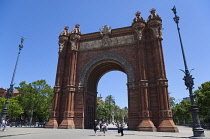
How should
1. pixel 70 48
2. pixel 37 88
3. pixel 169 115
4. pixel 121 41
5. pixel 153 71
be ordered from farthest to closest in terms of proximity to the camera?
pixel 37 88 < pixel 70 48 < pixel 121 41 < pixel 153 71 < pixel 169 115

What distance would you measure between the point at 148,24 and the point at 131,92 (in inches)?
414

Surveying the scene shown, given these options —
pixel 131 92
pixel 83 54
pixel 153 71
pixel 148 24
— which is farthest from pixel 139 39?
pixel 83 54

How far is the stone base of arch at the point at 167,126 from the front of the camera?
54.3 feet

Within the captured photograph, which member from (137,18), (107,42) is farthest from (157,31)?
(107,42)

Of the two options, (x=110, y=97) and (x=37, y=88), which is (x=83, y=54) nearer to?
(x=37, y=88)

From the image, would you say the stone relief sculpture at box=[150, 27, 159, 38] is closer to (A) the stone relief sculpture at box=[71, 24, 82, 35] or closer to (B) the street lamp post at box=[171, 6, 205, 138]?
(B) the street lamp post at box=[171, 6, 205, 138]

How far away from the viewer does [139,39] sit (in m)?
21.6

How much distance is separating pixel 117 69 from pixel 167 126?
41.0 ft

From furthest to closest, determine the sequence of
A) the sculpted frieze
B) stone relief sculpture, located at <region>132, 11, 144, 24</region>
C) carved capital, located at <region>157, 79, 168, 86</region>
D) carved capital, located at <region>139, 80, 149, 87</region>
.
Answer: the sculpted frieze < stone relief sculpture, located at <region>132, 11, 144, 24</region> < carved capital, located at <region>139, 80, 149, 87</region> < carved capital, located at <region>157, 79, 168, 86</region>

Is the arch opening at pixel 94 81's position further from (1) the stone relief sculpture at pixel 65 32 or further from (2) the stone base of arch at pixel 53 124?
(1) the stone relief sculpture at pixel 65 32

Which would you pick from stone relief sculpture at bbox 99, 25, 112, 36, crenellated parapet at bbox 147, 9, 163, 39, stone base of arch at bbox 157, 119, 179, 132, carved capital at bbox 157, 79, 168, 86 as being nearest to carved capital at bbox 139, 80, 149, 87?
carved capital at bbox 157, 79, 168, 86

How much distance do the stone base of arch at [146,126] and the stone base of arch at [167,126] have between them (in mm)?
732

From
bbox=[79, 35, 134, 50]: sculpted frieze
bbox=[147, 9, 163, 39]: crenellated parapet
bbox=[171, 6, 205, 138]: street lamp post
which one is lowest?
bbox=[171, 6, 205, 138]: street lamp post

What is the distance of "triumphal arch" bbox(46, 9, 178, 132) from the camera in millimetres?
18609
